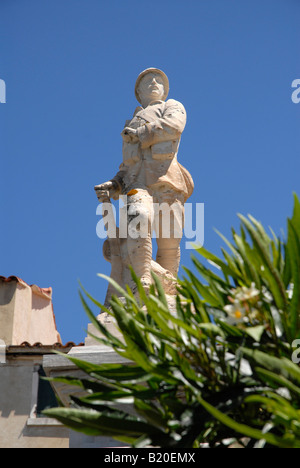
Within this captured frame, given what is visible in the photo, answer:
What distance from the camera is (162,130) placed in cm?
856

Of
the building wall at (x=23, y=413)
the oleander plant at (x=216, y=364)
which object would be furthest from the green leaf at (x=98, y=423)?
the building wall at (x=23, y=413)

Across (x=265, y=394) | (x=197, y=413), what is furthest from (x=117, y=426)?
(x=265, y=394)

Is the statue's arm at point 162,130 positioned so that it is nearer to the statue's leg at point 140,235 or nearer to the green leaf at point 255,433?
the statue's leg at point 140,235

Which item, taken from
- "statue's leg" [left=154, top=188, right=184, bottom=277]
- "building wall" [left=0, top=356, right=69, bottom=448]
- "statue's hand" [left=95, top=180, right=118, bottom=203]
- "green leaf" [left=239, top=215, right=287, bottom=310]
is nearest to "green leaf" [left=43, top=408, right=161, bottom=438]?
"green leaf" [left=239, top=215, right=287, bottom=310]

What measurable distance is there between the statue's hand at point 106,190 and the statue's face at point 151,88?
107 cm

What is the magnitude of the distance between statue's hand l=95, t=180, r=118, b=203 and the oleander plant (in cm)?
358

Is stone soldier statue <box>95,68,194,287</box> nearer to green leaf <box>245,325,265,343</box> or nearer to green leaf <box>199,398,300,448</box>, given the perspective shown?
green leaf <box>245,325,265,343</box>

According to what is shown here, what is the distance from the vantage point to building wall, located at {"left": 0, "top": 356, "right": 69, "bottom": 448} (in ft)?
36.3

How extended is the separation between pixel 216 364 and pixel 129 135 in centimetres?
431

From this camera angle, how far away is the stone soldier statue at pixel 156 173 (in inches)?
329

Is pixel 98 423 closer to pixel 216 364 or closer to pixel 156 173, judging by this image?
pixel 216 364

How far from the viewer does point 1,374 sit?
11688 millimetres

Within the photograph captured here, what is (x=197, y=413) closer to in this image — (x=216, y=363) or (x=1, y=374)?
(x=216, y=363)
